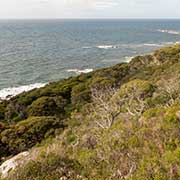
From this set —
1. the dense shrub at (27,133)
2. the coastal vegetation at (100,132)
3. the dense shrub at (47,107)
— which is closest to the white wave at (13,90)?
the coastal vegetation at (100,132)

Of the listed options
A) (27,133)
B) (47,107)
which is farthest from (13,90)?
(27,133)

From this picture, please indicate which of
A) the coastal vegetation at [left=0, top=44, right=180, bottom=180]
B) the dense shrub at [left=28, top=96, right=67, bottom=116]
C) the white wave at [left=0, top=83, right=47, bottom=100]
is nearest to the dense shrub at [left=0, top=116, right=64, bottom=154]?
the coastal vegetation at [left=0, top=44, right=180, bottom=180]

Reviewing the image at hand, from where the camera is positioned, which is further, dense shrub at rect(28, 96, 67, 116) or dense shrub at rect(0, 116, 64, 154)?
dense shrub at rect(28, 96, 67, 116)

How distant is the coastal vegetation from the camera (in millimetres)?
9469

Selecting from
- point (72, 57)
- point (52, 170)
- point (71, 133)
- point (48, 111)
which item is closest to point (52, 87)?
point (48, 111)

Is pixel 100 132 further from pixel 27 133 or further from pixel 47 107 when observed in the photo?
pixel 47 107

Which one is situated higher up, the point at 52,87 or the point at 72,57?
the point at 52,87

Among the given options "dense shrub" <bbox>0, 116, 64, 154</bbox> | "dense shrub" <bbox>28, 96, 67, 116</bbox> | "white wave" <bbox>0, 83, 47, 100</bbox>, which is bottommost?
"white wave" <bbox>0, 83, 47, 100</bbox>

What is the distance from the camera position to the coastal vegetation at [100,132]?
31.1 feet

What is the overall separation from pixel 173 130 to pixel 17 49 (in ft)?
283

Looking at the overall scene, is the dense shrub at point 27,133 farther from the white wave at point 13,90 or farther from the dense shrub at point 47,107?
the white wave at point 13,90

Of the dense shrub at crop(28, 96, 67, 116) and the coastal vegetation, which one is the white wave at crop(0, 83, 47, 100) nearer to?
the coastal vegetation

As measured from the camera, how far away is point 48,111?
32.9 m

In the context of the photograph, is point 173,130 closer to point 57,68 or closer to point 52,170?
point 52,170
